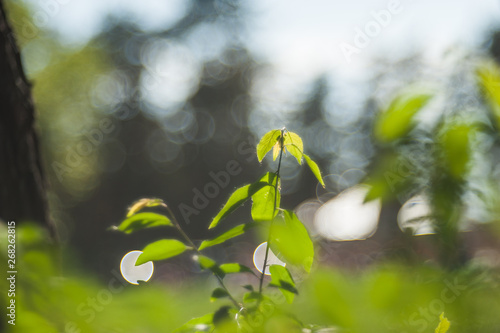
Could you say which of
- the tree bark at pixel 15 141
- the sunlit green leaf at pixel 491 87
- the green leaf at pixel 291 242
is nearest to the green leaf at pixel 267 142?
the green leaf at pixel 291 242

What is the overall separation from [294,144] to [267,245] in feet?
0.70

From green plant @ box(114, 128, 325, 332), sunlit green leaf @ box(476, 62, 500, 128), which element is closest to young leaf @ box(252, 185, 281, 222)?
green plant @ box(114, 128, 325, 332)

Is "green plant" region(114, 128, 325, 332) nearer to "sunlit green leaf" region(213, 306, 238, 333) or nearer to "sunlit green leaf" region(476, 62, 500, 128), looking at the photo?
"sunlit green leaf" region(213, 306, 238, 333)

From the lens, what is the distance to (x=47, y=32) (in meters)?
21.7

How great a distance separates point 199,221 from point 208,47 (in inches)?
426

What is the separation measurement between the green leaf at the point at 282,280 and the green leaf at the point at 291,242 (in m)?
0.08

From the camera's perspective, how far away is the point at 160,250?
820mm

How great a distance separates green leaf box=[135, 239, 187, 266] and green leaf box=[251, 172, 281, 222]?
0.15 m

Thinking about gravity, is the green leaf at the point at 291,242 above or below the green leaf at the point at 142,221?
below

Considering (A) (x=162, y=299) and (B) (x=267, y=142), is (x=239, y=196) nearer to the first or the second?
(B) (x=267, y=142)

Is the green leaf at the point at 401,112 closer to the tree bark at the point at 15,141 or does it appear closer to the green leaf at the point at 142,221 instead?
the green leaf at the point at 142,221

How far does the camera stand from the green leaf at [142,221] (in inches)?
33.5

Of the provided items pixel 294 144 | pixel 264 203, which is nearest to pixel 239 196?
pixel 264 203

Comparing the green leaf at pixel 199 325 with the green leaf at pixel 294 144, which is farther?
the green leaf at pixel 294 144
